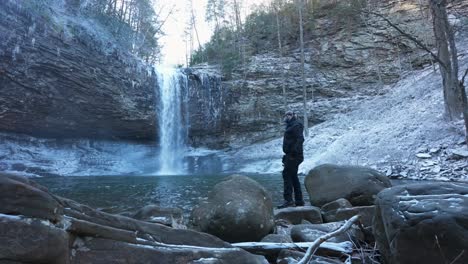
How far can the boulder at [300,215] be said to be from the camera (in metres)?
5.90


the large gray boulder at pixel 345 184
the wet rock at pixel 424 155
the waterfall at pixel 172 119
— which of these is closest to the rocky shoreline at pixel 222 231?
the large gray boulder at pixel 345 184

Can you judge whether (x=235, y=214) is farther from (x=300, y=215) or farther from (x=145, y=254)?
(x=145, y=254)

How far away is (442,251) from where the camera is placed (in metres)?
2.83

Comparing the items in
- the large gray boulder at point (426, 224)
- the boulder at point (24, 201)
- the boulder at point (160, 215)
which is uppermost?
the boulder at point (24, 201)

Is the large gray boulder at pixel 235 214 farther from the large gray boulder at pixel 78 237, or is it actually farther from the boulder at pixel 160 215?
the large gray boulder at pixel 78 237

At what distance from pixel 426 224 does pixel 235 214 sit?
2470 mm

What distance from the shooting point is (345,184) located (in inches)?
281

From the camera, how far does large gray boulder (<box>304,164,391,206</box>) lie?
688cm

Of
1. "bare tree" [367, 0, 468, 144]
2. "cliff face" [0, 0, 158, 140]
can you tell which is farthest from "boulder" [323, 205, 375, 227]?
"cliff face" [0, 0, 158, 140]

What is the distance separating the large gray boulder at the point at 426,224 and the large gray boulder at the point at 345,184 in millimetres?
3660

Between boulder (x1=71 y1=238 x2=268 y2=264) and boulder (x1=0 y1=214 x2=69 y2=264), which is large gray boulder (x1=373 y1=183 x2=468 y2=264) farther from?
boulder (x1=0 y1=214 x2=69 y2=264)

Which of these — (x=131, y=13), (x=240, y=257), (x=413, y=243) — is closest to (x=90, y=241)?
(x=240, y=257)

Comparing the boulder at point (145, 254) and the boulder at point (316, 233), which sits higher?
the boulder at point (145, 254)

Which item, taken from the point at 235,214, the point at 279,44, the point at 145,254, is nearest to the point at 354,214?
the point at 235,214
